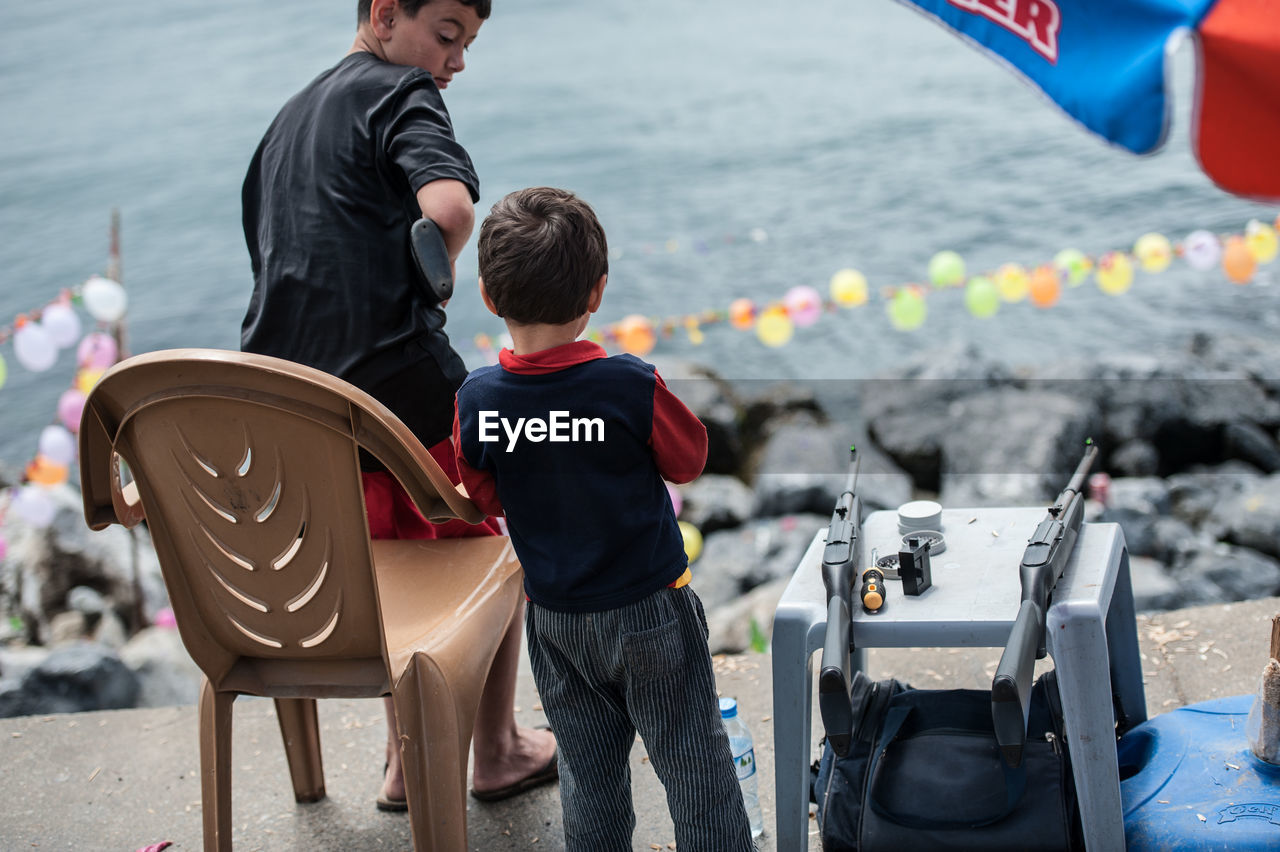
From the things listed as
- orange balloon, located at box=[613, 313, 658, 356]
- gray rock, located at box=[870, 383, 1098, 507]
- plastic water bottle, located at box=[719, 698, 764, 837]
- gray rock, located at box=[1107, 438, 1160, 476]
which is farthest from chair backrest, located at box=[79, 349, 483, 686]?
gray rock, located at box=[1107, 438, 1160, 476]

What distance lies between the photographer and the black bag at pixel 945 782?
1818 mm

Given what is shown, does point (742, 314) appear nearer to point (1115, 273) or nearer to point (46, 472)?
point (1115, 273)

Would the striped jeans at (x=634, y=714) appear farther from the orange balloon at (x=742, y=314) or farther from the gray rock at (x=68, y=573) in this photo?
the orange balloon at (x=742, y=314)

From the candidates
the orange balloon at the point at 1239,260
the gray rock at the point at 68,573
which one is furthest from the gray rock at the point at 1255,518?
the gray rock at the point at 68,573

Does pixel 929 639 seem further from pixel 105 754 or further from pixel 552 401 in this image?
pixel 105 754

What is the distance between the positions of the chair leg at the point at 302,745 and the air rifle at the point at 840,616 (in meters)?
1.14

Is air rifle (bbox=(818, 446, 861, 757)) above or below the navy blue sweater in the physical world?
→ below

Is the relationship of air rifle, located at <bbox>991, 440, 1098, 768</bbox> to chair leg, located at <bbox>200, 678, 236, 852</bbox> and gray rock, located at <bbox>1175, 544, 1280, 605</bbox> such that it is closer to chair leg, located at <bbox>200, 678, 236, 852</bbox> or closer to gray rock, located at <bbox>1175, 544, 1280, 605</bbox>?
chair leg, located at <bbox>200, 678, 236, 852</bbox>

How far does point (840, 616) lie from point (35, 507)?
4438mm

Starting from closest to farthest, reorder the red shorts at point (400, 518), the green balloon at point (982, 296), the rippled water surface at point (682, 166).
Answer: the red shorts at point (400, 518) < the green balloon at point (982, 296) < the rippled water surface at point (682, 166)

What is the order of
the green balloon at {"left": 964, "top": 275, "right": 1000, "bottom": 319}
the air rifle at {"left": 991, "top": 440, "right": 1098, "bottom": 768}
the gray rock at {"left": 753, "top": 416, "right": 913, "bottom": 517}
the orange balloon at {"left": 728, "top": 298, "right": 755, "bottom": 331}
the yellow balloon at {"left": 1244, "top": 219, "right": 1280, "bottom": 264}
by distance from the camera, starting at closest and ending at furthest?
the air rifle at {"left": 991, "top": 440, "right": 1098, "bottom": 768} < the gray rock at {"left": 753, "top": 416, "right": 913, "bottom": 517} < the green balloon at {"left": 964, "top": 275, "right": 1000, "bottom": 319} < the yellow balloon at {"left": 1244, "top": 219, "right": 1280, "bottom": 264} < the orange balloon at {"left": 728, "top": 298, "right": 755, "bottom": 331}

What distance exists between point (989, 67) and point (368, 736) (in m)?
15.4

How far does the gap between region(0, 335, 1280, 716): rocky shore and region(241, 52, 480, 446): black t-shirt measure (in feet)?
6.47

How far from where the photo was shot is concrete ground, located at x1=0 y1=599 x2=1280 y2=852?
2.31 meters
